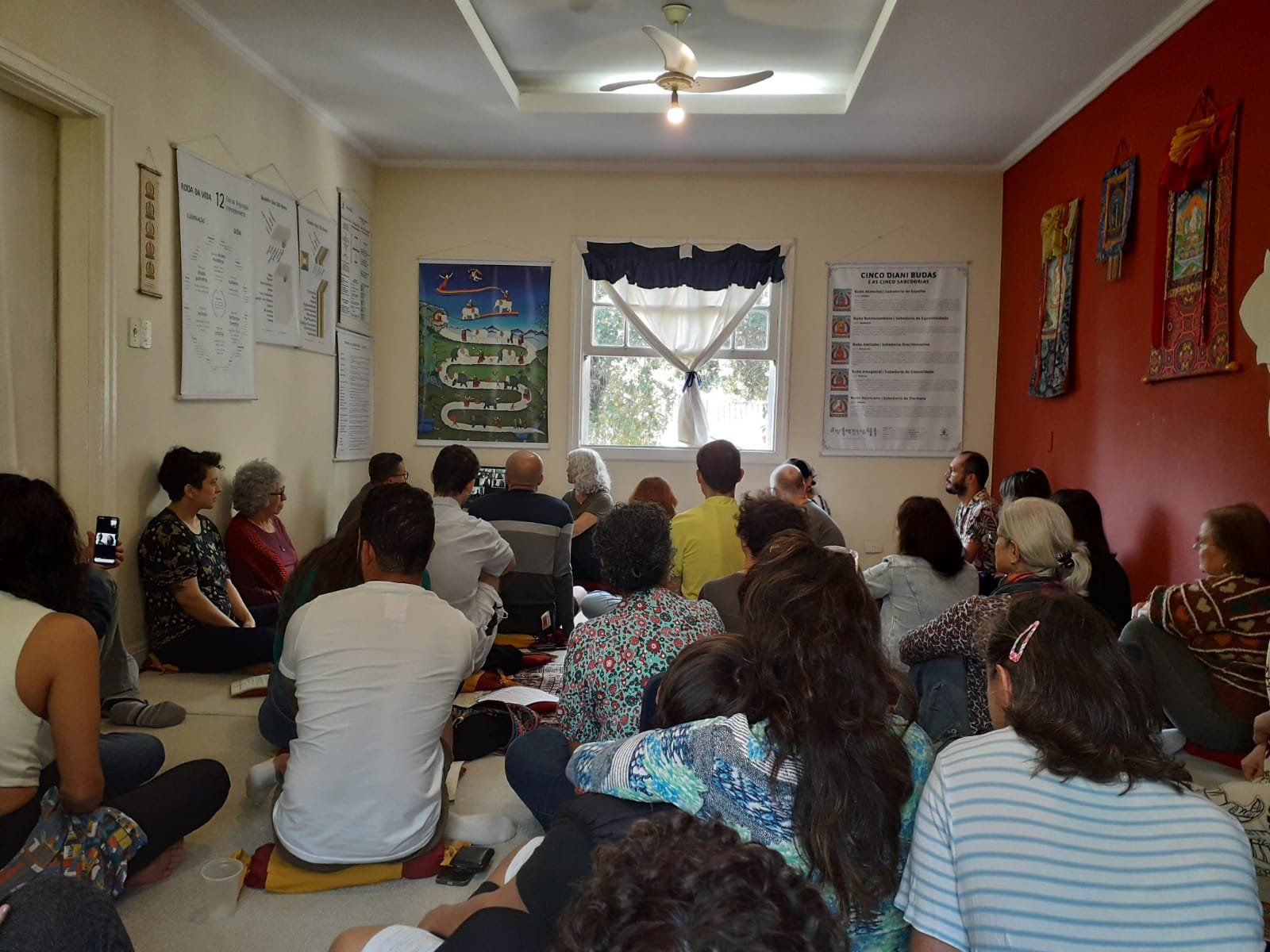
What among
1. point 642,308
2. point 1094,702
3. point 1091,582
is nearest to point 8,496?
point 1094,702

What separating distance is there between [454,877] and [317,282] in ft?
13.7

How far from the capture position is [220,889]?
85.5 inches

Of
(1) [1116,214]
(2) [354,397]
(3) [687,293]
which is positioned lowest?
(2) [354,397]

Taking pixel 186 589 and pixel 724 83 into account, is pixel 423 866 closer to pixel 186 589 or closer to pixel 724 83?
pixel 186 589

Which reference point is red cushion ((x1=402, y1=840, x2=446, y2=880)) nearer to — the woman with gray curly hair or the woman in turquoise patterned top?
the woman in turquoise patterned top

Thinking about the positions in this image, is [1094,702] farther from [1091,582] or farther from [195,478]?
[195,478]

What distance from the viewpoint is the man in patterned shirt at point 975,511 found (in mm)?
5109

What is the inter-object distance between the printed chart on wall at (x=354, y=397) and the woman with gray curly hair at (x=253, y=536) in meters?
1.41

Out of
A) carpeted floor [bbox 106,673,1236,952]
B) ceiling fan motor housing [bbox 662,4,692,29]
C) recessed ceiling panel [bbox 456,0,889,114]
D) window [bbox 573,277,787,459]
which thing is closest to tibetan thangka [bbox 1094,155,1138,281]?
recessed ceiling panel [bbox 456,0,889,114]

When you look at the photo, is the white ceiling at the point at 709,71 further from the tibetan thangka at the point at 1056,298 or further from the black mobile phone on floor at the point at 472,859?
the black mobile phone on floor at the point at 472,859

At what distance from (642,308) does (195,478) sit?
3.46 meters

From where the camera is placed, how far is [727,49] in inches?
199

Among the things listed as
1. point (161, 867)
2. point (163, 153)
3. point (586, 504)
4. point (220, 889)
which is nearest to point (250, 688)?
point (161, 867)

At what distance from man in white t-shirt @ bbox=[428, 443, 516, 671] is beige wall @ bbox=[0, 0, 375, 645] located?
127cm
